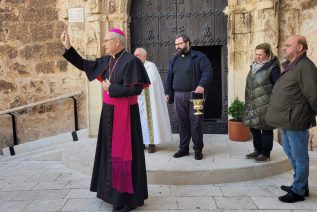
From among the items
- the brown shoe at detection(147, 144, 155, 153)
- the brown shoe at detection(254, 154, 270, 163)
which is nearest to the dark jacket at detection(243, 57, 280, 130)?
the brown shoe at detection(254, 154, 270, 163)

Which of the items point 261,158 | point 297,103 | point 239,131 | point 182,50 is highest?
point 182,50

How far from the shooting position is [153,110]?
16.6ft

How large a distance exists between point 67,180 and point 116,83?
1.83m

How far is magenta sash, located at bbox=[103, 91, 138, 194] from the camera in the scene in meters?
3.37

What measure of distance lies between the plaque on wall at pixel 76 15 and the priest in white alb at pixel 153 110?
1.98 metres

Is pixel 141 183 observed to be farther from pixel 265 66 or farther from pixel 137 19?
pixel 137 19

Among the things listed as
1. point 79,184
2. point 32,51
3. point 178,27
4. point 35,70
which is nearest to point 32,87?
point 35,70

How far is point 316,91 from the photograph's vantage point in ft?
10.7

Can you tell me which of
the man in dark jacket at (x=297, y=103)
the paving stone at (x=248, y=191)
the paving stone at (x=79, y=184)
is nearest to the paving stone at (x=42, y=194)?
the paving stone at (x=79, y=184)

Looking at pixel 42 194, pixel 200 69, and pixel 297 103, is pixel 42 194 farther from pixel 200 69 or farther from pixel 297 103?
pixel 297 103

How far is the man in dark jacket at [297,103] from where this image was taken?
3.32 m

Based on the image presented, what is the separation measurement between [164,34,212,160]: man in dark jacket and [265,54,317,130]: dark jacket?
3.87 feet

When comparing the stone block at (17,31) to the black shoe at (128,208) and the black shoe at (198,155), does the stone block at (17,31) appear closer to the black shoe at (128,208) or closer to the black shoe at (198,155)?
the black shoe at (198,155)

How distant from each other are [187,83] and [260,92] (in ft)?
2.99
